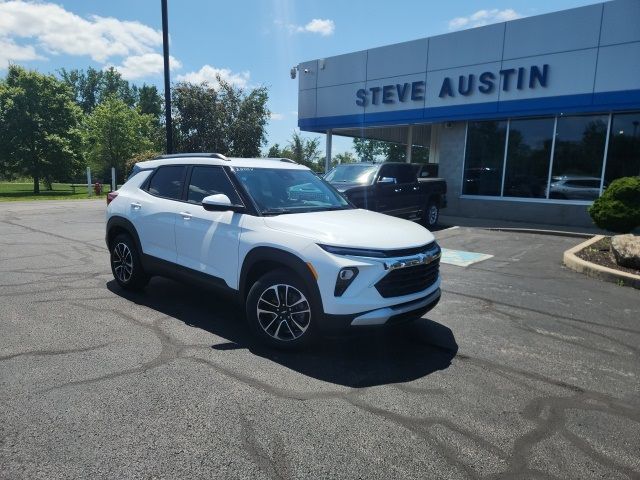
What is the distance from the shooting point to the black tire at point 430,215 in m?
13.2

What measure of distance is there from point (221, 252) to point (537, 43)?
1368cm

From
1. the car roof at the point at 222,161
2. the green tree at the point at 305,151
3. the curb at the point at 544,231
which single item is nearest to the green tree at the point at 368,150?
the green tree at the point at 305,151

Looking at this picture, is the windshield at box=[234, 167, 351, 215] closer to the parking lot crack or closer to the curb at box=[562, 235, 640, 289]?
the parking lot crack

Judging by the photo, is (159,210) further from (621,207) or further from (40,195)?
(40,195)

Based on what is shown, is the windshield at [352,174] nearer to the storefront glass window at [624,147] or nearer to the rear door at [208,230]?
the rear door at [208,230]

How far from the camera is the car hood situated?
3734 millimetres

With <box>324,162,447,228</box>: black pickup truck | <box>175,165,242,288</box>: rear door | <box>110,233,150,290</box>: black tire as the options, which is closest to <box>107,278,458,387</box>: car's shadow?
<box>110,233,150,290</box>: black tire

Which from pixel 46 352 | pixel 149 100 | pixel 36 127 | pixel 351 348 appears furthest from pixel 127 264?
pixel 149 100

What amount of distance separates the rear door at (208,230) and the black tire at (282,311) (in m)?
0.41

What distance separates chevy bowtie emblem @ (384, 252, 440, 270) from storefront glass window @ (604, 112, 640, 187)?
12.4 metres

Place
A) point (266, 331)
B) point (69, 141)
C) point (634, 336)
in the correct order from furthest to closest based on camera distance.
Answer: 1. point (69, 141)
2. point (634, 336)
3. point (266, 331)

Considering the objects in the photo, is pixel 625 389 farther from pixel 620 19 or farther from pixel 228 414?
pixel 620 19

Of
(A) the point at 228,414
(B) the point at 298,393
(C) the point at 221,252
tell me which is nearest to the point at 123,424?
(A) the point at 228,414

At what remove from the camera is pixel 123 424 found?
9.28ft
